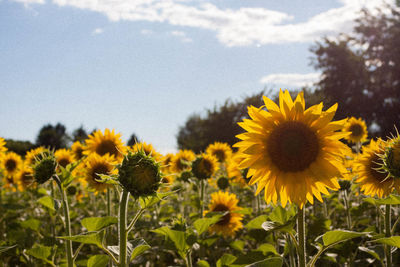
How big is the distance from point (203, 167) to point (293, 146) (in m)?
2.63

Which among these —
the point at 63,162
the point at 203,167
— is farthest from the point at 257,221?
the point at 63,162

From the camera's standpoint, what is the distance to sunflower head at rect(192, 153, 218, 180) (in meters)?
4.63

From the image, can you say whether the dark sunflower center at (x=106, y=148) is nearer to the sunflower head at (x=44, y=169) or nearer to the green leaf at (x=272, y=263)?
the sunflower head at (x=44, y=169)

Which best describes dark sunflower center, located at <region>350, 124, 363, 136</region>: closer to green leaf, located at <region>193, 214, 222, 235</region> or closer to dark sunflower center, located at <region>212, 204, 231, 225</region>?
dark sunflower center, located at <region>212, 204, 231, 225</region>

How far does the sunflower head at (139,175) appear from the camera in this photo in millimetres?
1890

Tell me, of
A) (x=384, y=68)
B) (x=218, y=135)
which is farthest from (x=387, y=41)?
(x=218, y=135)

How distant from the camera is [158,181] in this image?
1.96 m

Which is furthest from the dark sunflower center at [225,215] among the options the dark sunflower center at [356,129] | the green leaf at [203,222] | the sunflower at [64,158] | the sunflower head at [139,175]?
the dark sunflower center at [356,129]

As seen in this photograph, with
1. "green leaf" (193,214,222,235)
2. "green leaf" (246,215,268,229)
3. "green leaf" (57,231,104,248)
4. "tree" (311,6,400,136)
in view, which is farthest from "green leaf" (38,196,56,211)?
"tree" (311,6,400,136)

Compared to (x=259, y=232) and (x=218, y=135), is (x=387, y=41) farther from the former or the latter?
(x=259, y=232)

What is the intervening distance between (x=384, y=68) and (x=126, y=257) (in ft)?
109

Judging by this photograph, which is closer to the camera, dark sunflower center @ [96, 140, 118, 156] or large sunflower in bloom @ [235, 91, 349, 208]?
large sunflower in bloom @ [235, 91, 349, 208]

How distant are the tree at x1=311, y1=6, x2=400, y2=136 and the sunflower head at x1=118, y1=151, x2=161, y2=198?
27.9m

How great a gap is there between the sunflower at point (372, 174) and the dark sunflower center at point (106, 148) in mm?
2606
